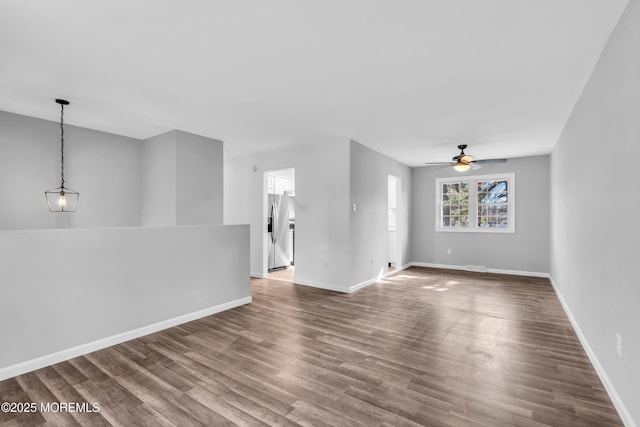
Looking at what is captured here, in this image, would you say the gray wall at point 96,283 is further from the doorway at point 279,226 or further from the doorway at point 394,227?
the doorway at point 394,227

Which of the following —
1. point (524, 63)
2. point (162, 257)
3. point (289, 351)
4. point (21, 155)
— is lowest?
point (289, 351)

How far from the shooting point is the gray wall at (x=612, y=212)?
6.03ft

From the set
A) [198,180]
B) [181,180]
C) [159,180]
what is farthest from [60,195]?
[198,180]

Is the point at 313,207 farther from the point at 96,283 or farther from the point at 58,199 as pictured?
the point at 58,199

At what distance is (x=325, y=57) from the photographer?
2.55m

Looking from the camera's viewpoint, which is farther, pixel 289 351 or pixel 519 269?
pixel 519 269

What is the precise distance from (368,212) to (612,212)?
3.82 m

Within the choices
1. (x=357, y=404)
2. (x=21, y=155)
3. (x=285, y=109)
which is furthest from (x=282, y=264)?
(x=357, y=404)

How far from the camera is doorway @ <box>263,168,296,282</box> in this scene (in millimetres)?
6617

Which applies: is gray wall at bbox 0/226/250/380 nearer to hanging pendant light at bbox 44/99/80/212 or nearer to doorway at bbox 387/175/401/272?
hanging pendant light at bbox 44/99/80/212

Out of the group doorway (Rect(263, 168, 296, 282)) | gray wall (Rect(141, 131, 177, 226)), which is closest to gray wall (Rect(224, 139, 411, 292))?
doorway (Rect(263, 168, 296, 282))

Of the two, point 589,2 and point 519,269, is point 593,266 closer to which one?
point 589,2

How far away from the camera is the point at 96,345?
9.91 ft

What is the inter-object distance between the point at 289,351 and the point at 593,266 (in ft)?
9.39
